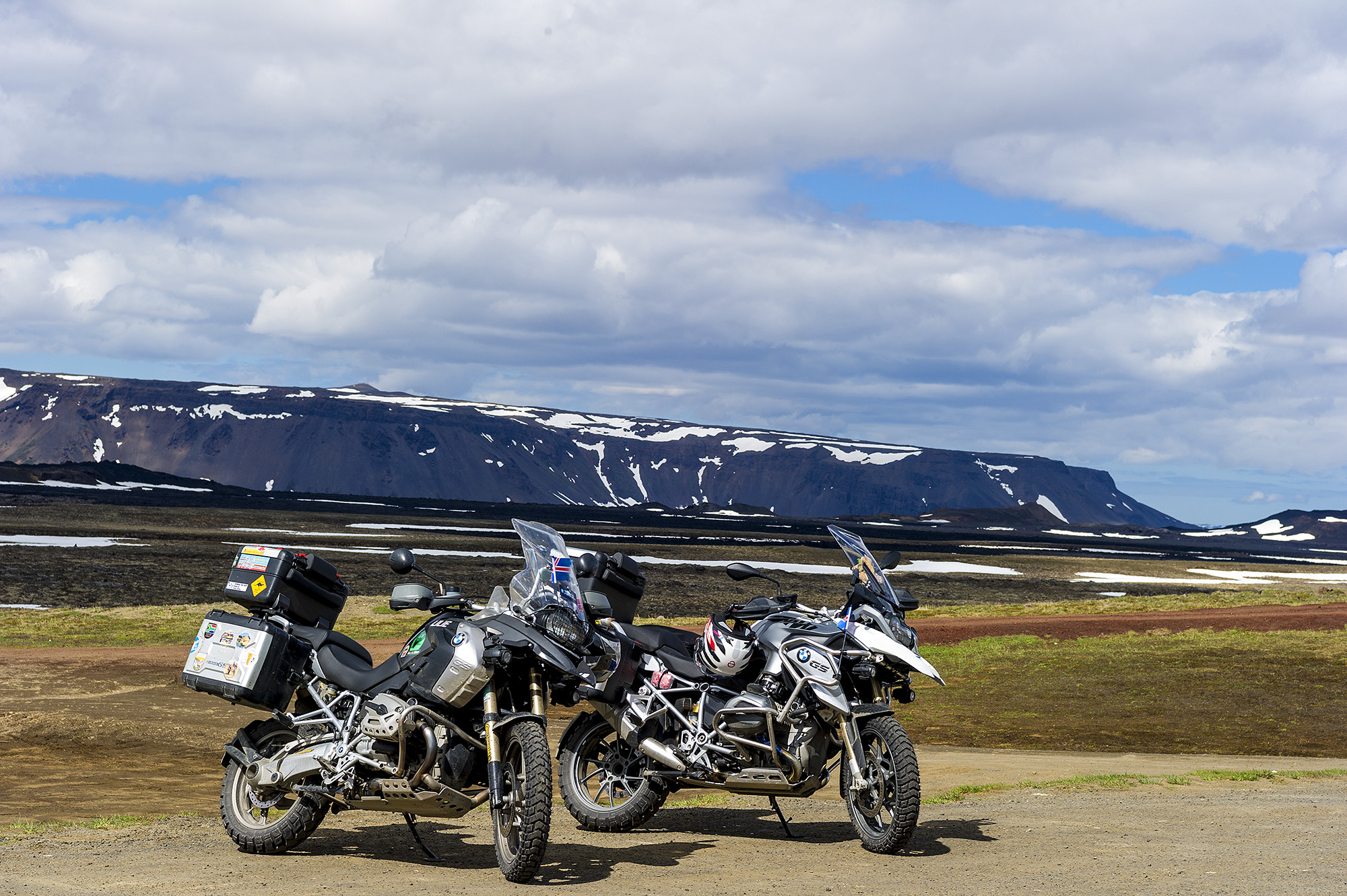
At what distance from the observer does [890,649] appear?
29.5 feet

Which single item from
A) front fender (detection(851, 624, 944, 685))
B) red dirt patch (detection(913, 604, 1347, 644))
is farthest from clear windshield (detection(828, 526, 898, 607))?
red dirt patch (detection(913, 604, 1347, 644))

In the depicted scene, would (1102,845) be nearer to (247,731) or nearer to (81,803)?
(247,731)

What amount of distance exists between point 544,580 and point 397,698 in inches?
49.6

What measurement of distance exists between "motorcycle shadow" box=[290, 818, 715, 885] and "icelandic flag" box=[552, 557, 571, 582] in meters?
1.95

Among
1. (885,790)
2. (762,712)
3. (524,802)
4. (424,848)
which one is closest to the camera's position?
(524,802)

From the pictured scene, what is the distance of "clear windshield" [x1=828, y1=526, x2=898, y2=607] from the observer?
379 inches

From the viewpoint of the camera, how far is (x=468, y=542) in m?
89.0

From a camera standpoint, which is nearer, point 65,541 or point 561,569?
point 561,569

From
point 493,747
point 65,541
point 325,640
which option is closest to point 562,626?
point 493,747

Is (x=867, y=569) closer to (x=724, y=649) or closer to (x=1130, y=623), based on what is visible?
(x=724, y=649)

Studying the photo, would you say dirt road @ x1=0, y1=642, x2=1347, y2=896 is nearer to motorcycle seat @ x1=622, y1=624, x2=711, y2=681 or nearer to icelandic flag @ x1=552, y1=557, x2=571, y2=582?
motorcycle seat @ x1=622, y1=624, x2=711, y2=681

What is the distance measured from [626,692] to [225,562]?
52.9 m

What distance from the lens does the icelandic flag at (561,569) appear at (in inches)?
346

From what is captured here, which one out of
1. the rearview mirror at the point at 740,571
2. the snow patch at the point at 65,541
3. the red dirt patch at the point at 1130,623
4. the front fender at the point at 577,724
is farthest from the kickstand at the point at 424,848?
the snow patch at the point at 65,541
